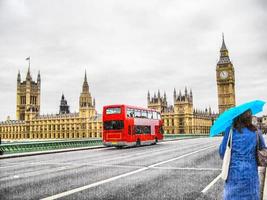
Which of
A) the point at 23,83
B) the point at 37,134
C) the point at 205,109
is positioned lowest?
the point at 37,134

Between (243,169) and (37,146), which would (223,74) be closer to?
(37,146)

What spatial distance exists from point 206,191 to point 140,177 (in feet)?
9.50

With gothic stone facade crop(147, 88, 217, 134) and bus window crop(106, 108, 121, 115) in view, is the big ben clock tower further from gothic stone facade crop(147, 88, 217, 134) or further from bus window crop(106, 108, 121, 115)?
bus window crop(106, 108, 121, 115)

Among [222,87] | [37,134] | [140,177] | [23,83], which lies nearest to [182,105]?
[222,87]

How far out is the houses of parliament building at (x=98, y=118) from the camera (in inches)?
4786

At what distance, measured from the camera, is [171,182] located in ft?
31.5

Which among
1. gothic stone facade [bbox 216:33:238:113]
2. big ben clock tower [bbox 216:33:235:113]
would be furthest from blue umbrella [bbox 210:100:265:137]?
big ben clock tower [bbox 216:33:235:113]

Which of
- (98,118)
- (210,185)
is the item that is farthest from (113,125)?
(98,118)

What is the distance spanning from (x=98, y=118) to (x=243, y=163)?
127 meters

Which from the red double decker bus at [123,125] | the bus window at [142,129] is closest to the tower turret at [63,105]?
the bus window at [142,129]

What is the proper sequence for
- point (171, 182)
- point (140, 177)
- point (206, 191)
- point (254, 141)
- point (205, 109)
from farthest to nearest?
1. point (205, 109)
2. point (140, 177)
3. point (171, 182)
4. point (206, 191)
5. point (254, 141)

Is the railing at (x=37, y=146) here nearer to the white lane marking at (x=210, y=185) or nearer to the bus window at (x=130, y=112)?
the bus window at (x=130, y=112)

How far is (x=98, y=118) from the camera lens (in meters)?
130

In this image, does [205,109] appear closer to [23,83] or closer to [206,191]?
[23,83]
